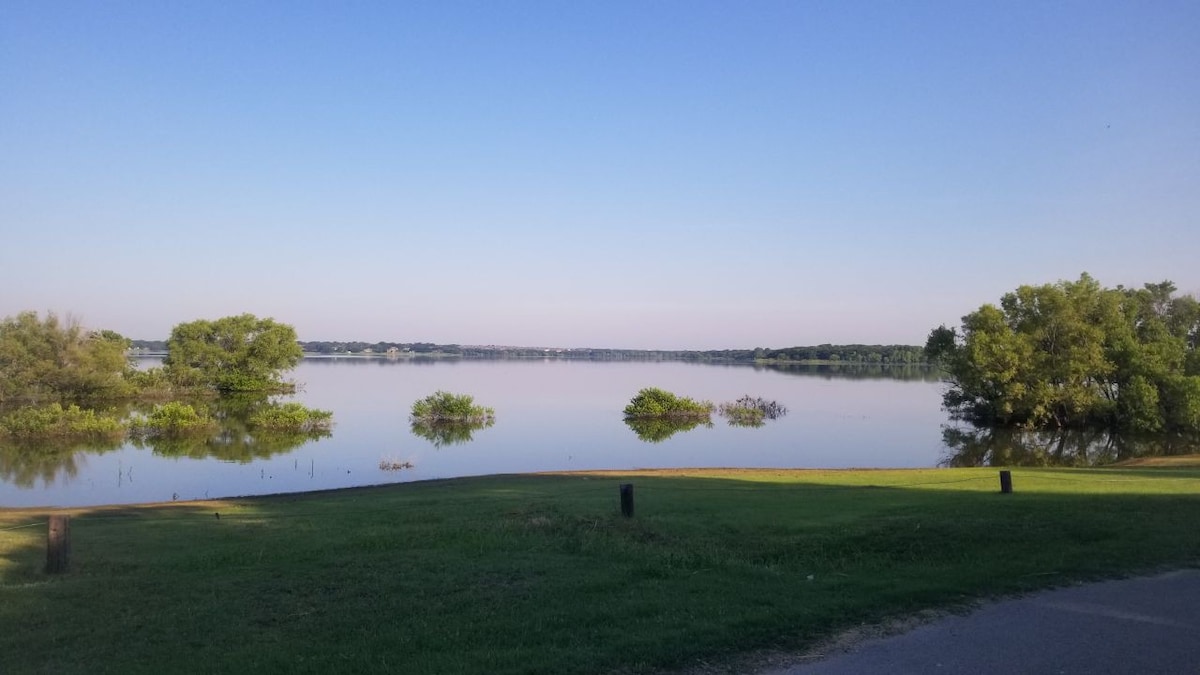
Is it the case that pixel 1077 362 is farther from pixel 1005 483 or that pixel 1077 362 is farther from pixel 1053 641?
pixel 1053 641

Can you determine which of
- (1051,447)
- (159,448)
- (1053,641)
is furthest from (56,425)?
(1051,447)

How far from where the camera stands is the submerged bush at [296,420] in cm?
5112

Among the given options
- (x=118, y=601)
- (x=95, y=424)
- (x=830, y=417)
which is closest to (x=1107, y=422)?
(x=830, y=417)

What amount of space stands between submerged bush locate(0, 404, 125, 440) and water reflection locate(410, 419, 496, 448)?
17462mm

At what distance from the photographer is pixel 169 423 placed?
47312 mm

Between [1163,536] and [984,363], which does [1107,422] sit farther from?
[1163,536]

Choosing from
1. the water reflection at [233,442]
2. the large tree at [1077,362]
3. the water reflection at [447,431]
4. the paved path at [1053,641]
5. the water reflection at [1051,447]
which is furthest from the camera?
the large tree at [1077,362]

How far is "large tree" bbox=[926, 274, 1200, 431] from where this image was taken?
162 feet

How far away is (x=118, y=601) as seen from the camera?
8867 mm

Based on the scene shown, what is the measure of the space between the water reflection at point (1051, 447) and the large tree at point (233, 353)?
68.1 meters

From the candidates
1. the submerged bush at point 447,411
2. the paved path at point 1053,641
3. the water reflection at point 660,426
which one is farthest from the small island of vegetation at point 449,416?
the paved path at point 1053,641

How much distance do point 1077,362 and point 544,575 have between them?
52273 millimetres

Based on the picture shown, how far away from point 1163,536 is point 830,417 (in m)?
52.8

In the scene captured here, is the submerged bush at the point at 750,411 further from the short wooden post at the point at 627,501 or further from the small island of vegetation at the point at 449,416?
the short wooden post at the point at 627,501
